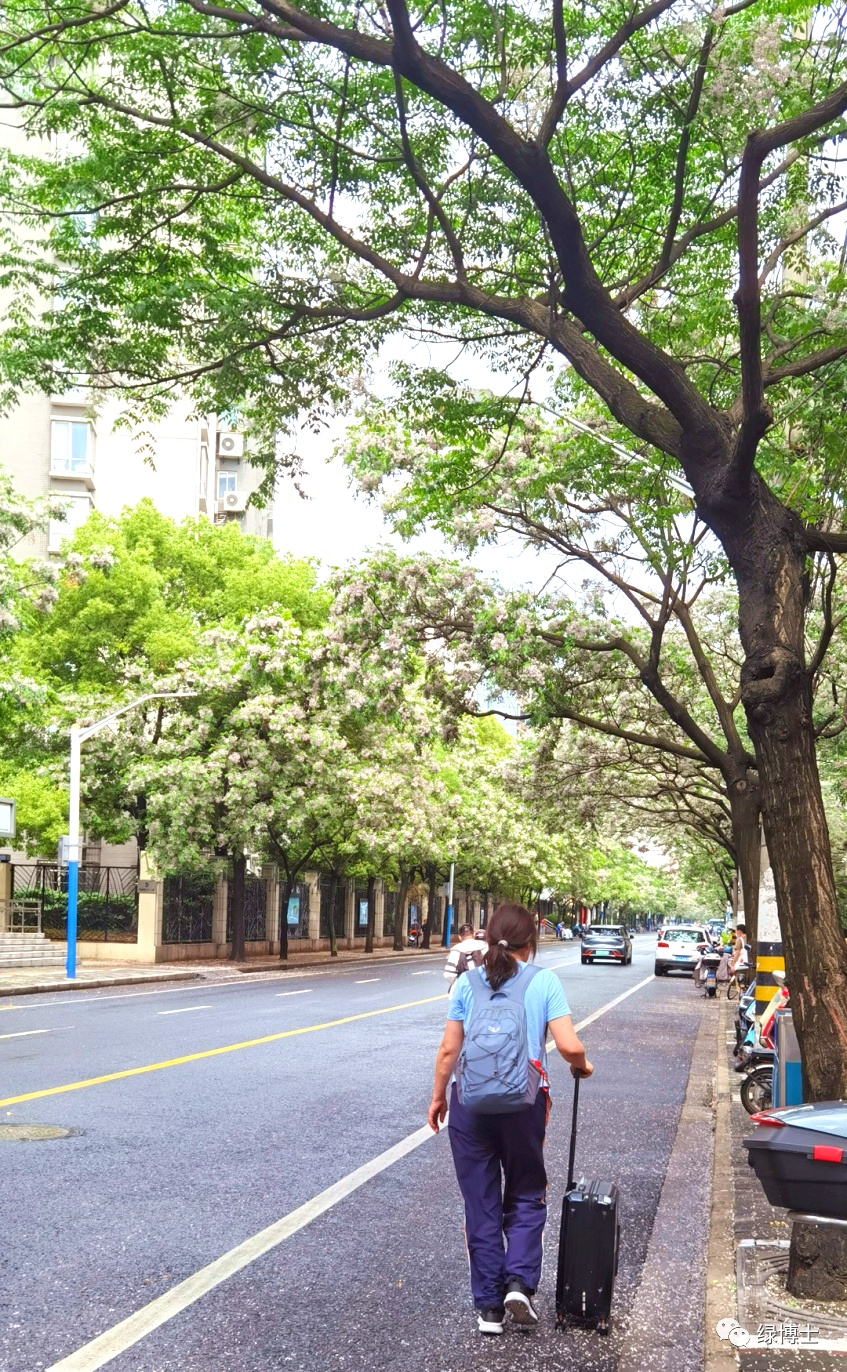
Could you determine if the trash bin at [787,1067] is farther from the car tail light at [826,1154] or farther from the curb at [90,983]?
the curb at [90,983]

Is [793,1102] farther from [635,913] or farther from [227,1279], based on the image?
[635,913]

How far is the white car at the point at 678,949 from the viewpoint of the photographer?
46125 mm

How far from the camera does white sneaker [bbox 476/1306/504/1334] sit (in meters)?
5.46

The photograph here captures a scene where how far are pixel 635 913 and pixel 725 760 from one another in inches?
6836

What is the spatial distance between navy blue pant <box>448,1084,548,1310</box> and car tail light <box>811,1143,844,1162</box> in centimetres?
106

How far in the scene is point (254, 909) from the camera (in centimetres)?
4497

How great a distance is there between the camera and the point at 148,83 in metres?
9.03

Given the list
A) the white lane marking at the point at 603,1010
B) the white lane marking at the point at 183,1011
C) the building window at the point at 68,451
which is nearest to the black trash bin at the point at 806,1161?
the white lane marking at the point at 603,1010

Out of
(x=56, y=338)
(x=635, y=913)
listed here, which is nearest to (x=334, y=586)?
(x=56, y=338)

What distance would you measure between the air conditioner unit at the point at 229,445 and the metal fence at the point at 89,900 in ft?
110

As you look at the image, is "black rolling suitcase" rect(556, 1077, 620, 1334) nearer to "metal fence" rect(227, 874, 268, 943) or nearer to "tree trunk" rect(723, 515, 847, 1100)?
"tree trunk" rect(723, 515, 847, 1100)

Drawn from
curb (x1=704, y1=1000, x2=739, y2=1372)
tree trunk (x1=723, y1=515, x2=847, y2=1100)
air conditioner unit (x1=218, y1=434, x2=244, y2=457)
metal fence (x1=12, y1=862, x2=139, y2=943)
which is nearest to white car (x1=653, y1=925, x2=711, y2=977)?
metal fence (x1=12, y1=862, x2=139, y2=943)

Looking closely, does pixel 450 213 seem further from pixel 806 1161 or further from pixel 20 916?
pixel 20 916

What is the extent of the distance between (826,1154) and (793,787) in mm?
2398
